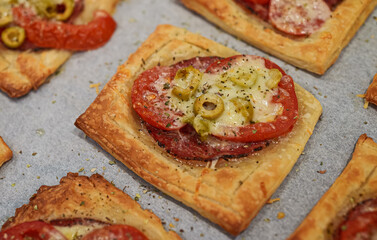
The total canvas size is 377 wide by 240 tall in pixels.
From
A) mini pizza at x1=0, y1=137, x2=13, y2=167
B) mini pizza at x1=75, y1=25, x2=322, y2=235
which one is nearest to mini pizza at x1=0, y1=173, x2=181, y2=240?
mini pizza at x1=75, y1=25, x2=322, y2=235

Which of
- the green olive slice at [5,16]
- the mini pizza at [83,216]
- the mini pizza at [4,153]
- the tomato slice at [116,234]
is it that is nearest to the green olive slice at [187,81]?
the mini pizza at [83,216]

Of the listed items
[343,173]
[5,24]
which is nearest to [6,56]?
[5,24]

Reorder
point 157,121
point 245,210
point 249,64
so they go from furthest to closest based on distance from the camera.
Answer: point 249,64 → point 157,121 → point 245,210

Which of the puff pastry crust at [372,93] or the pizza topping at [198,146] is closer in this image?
the pizza topping at [198,146]

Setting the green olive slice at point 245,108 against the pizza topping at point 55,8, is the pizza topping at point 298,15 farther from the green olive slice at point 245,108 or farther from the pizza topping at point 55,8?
the pizza topping at point 55,8

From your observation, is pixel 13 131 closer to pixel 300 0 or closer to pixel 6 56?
pixel 6 56

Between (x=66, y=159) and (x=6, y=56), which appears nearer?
(x=66, y=159)

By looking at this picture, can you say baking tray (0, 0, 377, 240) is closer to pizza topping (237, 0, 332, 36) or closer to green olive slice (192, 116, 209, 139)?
pizza topping (237, 0, 332, 36)

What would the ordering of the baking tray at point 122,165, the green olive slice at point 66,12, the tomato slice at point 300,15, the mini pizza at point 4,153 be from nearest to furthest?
the baking tray at point 122,165
the mini pizza at point 4,153
the tomato slice at point 300,15
the green olive slice at point 66,12
